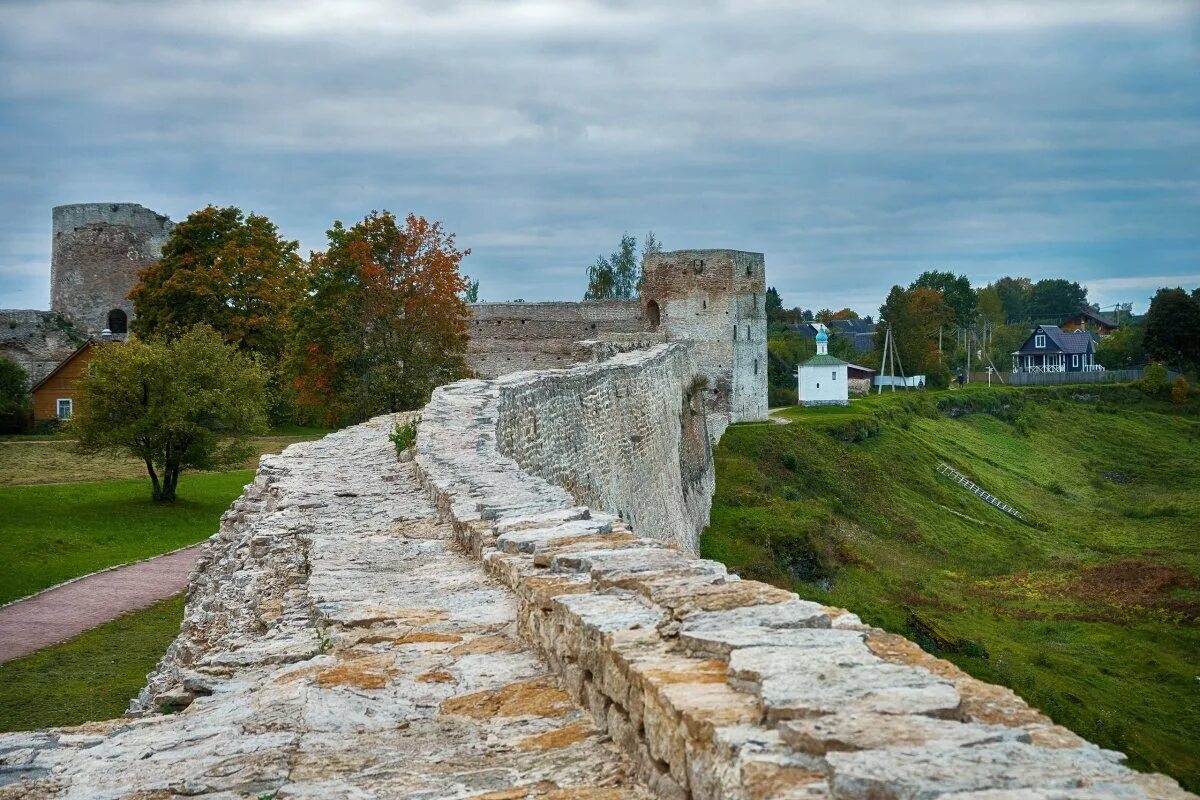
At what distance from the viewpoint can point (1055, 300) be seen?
151250 millimetres

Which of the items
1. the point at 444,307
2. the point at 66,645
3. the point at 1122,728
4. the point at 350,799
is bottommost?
the point at 1122,728

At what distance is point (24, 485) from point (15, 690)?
55.6ft

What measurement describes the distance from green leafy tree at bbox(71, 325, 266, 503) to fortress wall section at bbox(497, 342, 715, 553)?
8.63 metres

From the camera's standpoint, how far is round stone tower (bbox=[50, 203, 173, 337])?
51688 mm

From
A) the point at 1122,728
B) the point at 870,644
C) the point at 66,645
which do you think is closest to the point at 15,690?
the point at 66,645

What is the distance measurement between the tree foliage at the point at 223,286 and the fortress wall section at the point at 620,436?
14.4m

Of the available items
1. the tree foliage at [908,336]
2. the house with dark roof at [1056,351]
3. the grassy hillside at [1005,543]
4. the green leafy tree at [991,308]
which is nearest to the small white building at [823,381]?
the grassy hillside at [1005,543]

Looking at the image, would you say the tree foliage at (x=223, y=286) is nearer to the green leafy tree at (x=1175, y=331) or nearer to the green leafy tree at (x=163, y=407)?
the green leafy tree at (x=163, y=407)

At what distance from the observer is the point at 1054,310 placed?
151 meters

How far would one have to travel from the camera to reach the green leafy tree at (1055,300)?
150625mm

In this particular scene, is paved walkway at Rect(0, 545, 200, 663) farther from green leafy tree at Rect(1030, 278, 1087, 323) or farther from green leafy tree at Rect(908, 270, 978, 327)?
green leafy tree at Rect(1030, 278, 1087, 323)

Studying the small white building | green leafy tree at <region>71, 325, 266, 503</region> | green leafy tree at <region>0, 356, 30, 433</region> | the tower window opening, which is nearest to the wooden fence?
the small white building

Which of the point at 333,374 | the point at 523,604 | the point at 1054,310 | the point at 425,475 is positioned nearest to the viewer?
the point at 523,604

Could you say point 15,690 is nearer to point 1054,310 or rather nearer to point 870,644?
point 870,644
